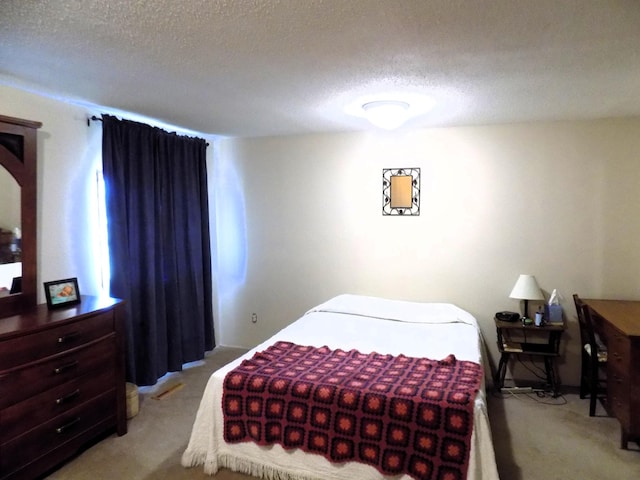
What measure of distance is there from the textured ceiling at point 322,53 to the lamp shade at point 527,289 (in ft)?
4.34

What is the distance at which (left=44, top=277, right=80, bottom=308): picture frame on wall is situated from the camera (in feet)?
8.40

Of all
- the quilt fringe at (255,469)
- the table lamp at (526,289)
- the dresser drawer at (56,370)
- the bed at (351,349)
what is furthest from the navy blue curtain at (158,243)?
the table lamp at (526,289)

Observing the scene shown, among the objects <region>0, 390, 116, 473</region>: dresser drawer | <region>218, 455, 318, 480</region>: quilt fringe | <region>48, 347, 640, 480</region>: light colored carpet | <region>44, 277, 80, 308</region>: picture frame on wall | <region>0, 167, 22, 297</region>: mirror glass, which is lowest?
<region>48, 347, 640, 480</region>: light colored carpet

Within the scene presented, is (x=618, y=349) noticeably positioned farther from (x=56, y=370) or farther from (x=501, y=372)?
(x=56, y=370)

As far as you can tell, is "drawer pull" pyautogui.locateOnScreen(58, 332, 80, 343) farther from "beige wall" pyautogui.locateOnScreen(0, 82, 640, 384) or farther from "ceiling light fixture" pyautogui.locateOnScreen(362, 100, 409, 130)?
"ceiling light fixture" pyautogui.locateOnScreen(362, 100, 409, 130)

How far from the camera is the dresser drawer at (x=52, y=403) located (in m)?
2.06

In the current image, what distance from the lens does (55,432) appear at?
2.29 metres

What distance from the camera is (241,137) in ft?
14.2

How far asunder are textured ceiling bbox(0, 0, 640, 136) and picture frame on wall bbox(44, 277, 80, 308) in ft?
3.96

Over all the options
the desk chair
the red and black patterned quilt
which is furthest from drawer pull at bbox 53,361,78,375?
the desk chair

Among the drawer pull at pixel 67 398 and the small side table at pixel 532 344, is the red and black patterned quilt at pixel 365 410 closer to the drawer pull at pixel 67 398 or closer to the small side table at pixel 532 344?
the drawer pull at pixel 67 398

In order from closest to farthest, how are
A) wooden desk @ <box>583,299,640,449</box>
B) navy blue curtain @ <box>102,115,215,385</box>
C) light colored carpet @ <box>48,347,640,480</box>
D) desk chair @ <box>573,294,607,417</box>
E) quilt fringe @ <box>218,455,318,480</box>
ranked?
quilt fringe @ <box>218,455,318,480</box>, light colored carpet @ <box>48,347,640,480</box>, wooden desk @ <box>583,299,640,449</box>, desk chair @ <box>573,294,607,417</box>, navy blue curtain @ <box>102,115,215,385</box>

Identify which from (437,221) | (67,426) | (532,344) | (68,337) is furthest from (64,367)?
(532,344)

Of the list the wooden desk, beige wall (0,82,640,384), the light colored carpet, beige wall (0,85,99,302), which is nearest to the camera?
the light colored carpet
